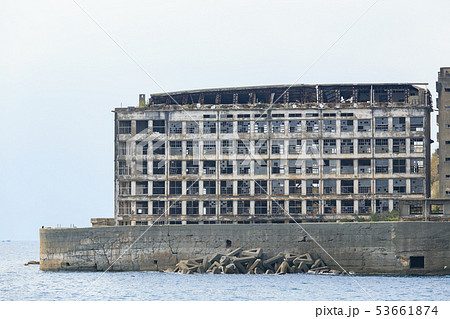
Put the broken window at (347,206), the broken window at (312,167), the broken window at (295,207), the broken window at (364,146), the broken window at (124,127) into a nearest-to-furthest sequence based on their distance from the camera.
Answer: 1. the broken window at (364,146)
2. the broken window at (347,206)
3. the broken window at (312,167)
4. the broken window at (295,207)
5. the broken window at (124,127)

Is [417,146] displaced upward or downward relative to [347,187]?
upward

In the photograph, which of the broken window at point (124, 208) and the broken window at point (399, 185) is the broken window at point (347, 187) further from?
the broken window at point (124, 208)

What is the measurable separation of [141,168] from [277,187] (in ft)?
43.5

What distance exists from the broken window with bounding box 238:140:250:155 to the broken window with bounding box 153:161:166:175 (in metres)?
7.46

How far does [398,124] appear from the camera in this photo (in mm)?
86438

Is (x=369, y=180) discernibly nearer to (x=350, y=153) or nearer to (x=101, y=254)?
(x=350, y=153)

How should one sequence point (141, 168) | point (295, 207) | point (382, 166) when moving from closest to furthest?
point (382, 166) → point (295, 207) → point (141, 168)

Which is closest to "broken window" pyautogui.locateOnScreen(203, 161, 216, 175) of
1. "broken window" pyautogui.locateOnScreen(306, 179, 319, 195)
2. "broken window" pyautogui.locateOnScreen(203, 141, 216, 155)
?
"broken window" pyautogui.locateOnScreen(203, 141, 216, 155)

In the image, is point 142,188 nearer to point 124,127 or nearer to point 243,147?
point 124,127

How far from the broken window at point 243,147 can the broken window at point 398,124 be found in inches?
546

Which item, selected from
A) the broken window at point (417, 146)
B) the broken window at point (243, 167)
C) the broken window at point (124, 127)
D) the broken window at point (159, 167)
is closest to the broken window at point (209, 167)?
the broken window at point (243, 167)

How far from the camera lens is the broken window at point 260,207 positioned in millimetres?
88438

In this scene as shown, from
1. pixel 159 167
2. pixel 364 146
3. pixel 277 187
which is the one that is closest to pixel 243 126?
pixel 277 187

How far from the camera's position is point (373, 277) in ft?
A: 229
